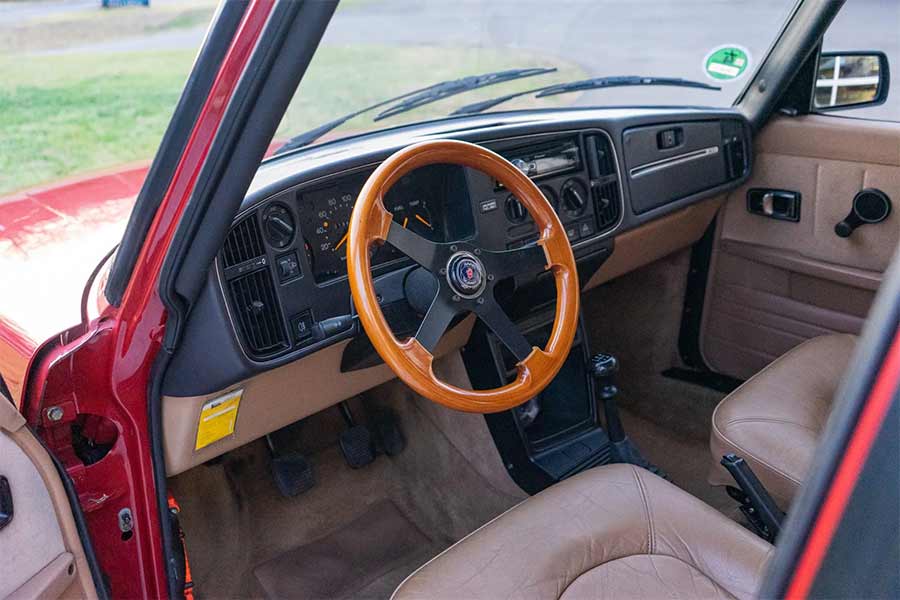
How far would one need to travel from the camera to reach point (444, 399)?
1.59 m

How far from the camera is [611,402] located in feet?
7.34

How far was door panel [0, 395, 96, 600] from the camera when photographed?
54.9 inches

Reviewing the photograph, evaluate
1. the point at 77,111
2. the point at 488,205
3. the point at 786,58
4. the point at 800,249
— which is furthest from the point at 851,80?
the point at 77,111

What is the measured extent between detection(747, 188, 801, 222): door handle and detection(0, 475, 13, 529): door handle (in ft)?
7.67

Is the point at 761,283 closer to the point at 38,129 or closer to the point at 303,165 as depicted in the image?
the point at 303,165

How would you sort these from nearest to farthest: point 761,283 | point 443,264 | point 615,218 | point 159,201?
point 159,201
point 443,264
point 615,218
point 761,283

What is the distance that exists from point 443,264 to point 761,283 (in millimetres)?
1557

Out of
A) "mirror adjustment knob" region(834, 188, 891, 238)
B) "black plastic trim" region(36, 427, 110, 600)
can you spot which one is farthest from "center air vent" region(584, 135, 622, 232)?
"black plastic trim" region(36, 427, 110, 600)

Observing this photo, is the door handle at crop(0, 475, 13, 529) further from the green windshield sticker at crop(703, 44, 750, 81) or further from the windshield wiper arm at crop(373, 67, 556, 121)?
the green windshield sticker at crop(703, 44, 750, 81)

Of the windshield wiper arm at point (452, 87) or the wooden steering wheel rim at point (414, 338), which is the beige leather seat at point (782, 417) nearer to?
the wooden steering wheel rim at point (414, 338)

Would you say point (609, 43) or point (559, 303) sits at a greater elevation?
point (609, 43)

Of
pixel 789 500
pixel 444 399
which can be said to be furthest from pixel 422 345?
pixel 789 500

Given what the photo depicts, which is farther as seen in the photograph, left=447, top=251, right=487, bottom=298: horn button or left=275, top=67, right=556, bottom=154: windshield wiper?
left=275, top=67, right=556, bottom=154: windshield wiper

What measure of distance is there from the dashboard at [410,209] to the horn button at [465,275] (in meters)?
0.12
